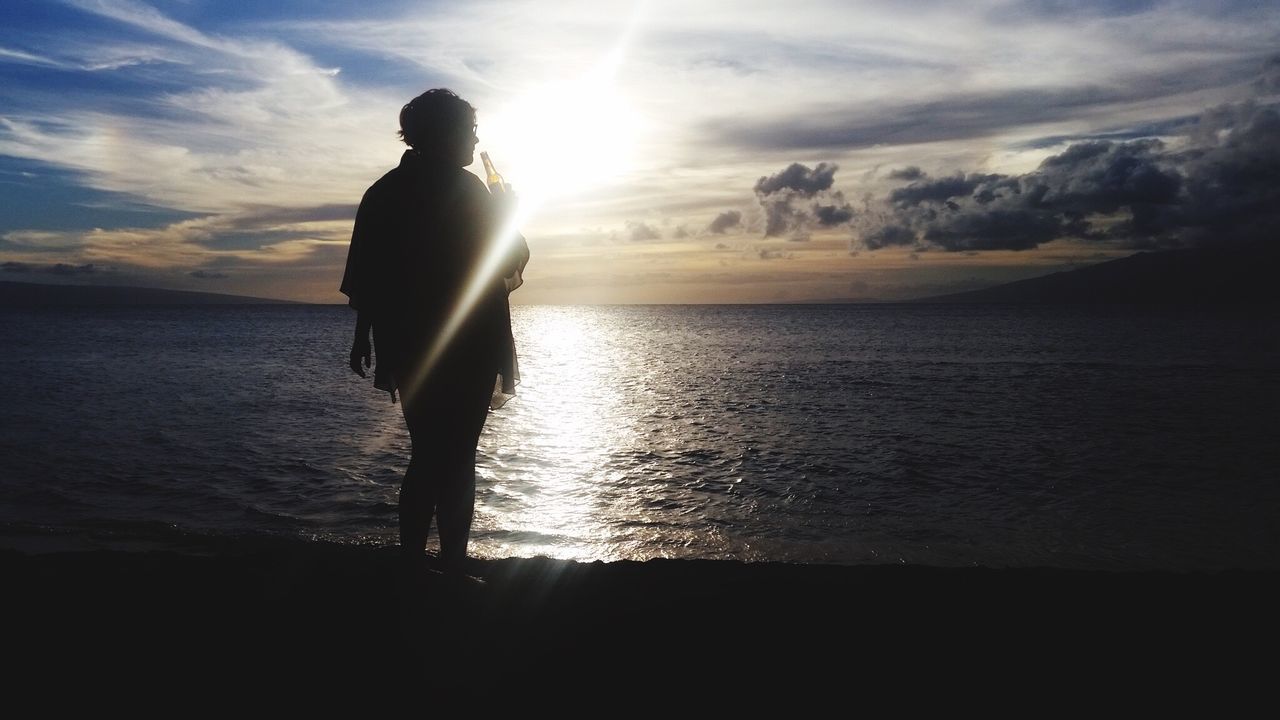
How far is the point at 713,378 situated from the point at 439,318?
26732mm

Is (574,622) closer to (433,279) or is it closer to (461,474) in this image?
(461,474)

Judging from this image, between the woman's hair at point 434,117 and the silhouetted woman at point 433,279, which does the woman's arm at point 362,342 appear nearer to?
the silhouetted woman at point 433,279

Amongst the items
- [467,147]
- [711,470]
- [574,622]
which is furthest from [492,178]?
[711,470]

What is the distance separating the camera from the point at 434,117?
135 inches

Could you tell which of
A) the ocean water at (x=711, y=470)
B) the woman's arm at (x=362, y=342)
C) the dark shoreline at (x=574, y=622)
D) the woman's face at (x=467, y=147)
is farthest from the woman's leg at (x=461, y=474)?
the ocean water at (x=711, y=470)

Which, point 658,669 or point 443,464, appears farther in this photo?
point 443,464

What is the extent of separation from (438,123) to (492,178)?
48cm

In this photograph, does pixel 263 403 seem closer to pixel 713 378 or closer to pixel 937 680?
pixel 713 378

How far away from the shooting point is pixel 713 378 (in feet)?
98.2

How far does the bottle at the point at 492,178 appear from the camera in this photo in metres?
3.79

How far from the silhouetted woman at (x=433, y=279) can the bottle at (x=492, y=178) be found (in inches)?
5.8

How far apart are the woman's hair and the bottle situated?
37cm

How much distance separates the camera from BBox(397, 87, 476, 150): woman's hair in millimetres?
3432

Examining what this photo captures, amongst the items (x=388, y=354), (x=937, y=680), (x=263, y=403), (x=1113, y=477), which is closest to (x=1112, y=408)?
(x=1113, y=477)
